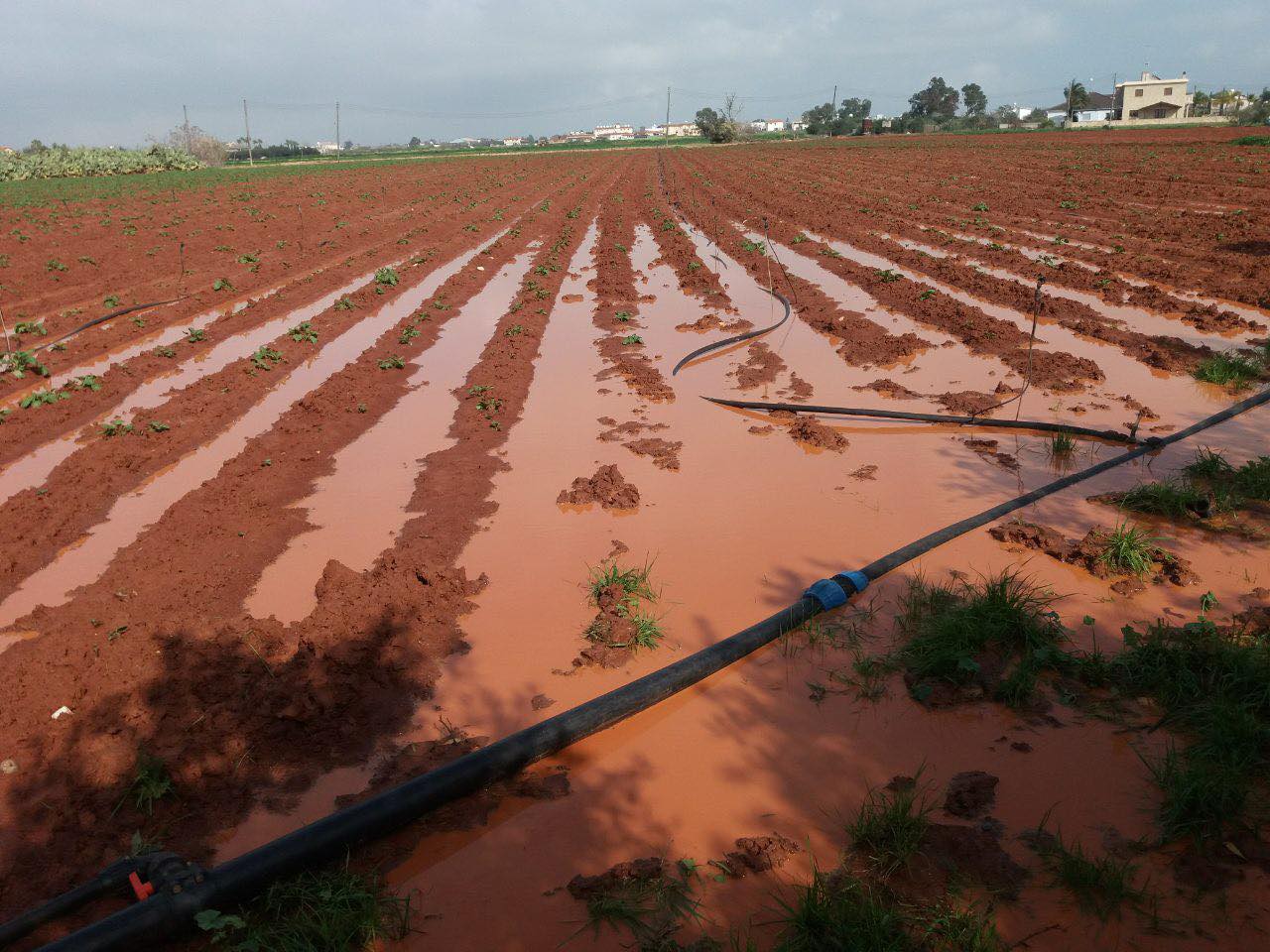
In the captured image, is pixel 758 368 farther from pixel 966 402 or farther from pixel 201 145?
pixel 201 145

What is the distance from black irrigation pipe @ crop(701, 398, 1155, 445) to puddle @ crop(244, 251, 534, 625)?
127 inches

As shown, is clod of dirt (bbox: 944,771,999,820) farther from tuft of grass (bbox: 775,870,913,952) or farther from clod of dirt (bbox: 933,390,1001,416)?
clod of dirt (bbox: 933,390,1001,416)

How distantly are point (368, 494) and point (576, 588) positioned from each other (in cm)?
249

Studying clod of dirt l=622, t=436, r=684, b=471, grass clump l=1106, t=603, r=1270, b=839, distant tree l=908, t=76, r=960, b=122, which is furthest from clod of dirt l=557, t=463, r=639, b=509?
distant tree l=908, t=76, r=960, b=122

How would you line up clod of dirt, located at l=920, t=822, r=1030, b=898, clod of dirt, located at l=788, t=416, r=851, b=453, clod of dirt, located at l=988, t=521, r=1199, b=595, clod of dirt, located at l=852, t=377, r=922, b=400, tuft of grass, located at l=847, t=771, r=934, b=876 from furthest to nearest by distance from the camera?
clod of dirt, located at l=852, t=377, r=922, b=400 → clod of dirt, located at l=788, t=416, r=851, b=453 → clod of dirt, located at l=988, t=521, r=1199, b=595 → tuft of grass, located at l=847, t=771, r=934, b=876 → clod of dirt, located at l=920, t=822, r=1030, b=898

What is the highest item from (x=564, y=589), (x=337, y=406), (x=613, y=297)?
(x=613, y=297)

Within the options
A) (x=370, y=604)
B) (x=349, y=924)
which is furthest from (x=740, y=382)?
(x=349, y=924)

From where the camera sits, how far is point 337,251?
64.5ft

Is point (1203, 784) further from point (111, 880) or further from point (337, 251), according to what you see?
point (337, 251)

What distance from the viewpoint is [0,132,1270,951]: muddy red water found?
309cm

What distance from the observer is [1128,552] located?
15.3 ft

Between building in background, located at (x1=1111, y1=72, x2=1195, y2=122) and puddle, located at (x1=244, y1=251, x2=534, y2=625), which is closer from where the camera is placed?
puddle, located at (x1=244, y1=251, x2=534, y2=625)

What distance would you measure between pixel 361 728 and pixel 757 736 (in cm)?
196

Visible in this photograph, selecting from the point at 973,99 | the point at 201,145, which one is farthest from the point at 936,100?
the point at 201,145
